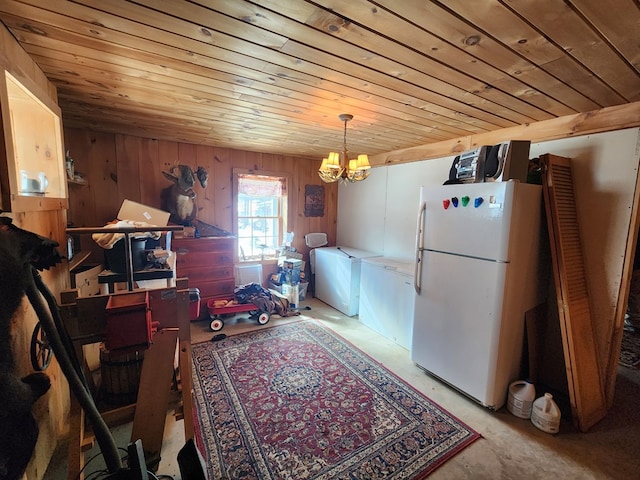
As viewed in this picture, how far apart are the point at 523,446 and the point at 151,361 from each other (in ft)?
7.58

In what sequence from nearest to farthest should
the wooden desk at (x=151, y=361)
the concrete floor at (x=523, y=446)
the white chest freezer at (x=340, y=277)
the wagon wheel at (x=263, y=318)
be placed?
the wooden desk at (x=151, y=361) < the concrete floor at (x=523, y=446) < the wagon wheel at (x=263, y=318) < the white chest freezer at (x=340, y=277)

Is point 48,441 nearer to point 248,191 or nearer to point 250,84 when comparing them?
point 250,84

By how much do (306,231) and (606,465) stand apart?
3.87 m

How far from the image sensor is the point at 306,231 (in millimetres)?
4727

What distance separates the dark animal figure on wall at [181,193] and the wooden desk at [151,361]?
2.08 meters

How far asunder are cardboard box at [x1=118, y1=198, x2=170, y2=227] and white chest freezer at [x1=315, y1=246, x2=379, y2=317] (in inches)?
86.8

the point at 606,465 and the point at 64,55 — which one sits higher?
the point at 64,55

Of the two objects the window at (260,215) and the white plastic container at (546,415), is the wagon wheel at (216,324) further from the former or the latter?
the white plastic container at (546,415)

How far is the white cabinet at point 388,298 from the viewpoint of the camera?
3041 mm

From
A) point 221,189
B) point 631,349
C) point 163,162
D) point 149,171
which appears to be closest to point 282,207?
point 221,189

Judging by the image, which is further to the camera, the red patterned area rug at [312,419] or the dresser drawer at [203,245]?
the dresser drawer at [203,245]

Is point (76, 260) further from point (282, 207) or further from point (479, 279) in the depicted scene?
point (479, 279)

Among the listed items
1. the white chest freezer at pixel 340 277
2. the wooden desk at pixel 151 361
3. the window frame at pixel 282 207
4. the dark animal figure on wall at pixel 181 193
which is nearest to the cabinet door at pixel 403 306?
the white chest freezer at pixel 340 277

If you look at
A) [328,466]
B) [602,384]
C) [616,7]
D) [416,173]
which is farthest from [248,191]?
[602,384]
